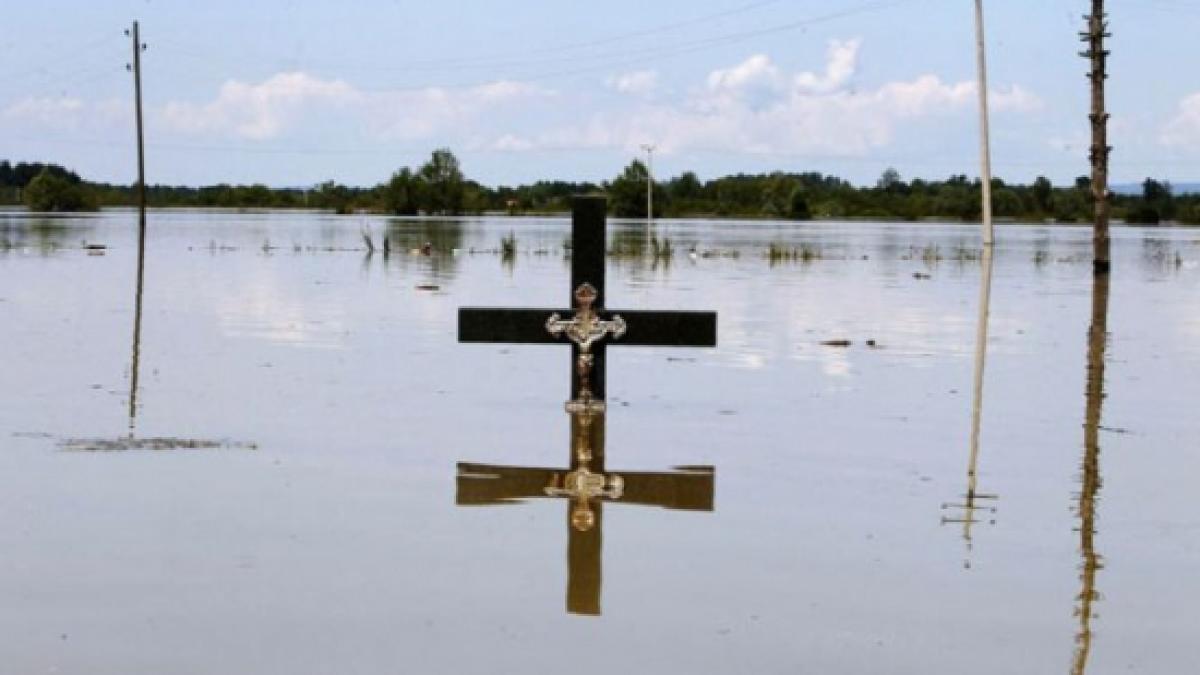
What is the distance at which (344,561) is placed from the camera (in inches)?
340

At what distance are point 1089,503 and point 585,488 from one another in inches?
117

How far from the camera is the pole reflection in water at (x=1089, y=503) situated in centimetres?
739

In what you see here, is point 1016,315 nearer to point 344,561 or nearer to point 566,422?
point 566,422

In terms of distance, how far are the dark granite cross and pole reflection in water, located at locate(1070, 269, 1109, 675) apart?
126 inches

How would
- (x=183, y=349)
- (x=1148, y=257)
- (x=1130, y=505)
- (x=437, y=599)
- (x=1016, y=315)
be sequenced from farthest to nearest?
(x=1148, y=257) → (x=1016, y=315) → (x=183, y=349) → (x=1130, y=505) → (x=437, y=599)

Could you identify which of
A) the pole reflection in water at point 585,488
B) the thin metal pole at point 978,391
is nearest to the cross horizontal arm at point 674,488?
the pole reflection in water at point 585,488

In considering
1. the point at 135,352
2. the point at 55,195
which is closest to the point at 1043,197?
the point at 55,195

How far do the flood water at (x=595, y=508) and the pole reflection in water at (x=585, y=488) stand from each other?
0.04 metres

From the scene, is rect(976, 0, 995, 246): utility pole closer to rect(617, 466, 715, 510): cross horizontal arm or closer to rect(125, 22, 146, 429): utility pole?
rect(125, 22, 146, 429): utility pole

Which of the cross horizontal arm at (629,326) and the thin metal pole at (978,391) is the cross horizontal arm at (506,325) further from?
the thin metal pole at (978,391)

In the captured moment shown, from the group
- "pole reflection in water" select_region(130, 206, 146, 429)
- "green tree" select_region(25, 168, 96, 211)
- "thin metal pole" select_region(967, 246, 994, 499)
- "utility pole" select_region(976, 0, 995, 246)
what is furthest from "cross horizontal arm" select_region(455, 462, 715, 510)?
"green tree" select_region(25, 168, 96, 211)

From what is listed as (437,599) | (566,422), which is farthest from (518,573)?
(566,422)

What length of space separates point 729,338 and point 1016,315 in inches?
286

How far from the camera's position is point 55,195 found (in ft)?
587
